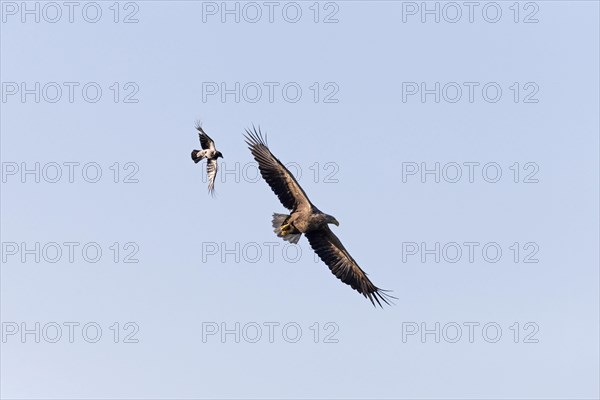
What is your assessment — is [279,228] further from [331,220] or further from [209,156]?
[209,156]

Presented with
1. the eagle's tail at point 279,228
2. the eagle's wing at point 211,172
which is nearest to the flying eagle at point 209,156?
the eagle's wing at point 211,172

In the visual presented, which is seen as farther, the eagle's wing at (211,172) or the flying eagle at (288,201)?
the eagle's wing at (211,172)

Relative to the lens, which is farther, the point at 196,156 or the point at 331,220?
the point at 196,156

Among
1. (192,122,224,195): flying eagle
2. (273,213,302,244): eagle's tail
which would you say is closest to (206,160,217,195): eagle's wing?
(192,122,224,195): flying eagle

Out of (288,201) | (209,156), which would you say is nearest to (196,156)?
(209,156)

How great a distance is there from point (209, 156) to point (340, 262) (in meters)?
4.94

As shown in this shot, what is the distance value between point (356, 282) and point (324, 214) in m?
2.45

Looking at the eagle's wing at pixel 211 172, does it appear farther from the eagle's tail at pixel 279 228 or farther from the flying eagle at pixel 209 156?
the eagle's tail at pixel 279 228

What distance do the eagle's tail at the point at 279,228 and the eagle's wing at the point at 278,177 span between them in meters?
0.29

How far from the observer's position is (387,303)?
36.4 m

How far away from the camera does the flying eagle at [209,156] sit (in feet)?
128

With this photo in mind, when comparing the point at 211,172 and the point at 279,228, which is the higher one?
the point at 211,172

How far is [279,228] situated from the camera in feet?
117

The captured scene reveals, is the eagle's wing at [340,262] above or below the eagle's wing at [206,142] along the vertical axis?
below
